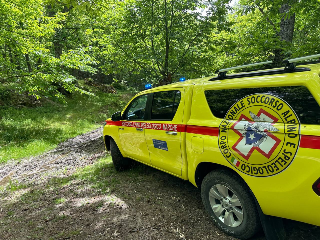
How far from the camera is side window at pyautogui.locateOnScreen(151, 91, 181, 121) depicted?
3.43 m

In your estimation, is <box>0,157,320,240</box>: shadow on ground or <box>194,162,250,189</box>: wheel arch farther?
<box>0,157,320,240</box>: shadow on ground

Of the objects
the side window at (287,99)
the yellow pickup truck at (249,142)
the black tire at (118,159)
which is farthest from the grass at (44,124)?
the side window at (287,99)

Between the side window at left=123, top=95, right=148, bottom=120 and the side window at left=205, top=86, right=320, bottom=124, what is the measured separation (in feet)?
5.64

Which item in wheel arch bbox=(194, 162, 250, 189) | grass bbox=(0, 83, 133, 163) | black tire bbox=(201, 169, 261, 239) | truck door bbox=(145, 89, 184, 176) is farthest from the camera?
grass bbox=(0, 83, 133, 163)

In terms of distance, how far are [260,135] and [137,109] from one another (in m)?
2.65

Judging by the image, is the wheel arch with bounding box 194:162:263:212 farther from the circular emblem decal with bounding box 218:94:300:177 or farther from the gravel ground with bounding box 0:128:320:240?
the gravel ground with bounding box 0:128:320:240

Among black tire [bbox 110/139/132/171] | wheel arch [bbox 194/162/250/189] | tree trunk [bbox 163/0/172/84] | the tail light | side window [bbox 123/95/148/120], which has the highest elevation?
tree trunk [bbox 163/0/172/84]

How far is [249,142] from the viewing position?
7.62 feet

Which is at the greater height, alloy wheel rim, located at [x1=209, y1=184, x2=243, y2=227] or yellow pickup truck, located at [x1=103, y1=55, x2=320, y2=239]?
yellow pickup truck, located at [x1=103, y1=55, x2=320, y2=239]

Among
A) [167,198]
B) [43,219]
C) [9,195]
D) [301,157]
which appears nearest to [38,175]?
[9,195]

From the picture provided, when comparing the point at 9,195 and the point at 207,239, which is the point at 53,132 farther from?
the point at 207,239

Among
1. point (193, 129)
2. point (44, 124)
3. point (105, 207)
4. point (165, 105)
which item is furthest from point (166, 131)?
point (44, 124)

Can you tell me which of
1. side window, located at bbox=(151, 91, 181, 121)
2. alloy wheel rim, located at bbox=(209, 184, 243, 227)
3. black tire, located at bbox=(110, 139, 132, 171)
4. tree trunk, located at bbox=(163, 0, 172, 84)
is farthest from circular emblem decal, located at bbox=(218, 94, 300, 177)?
tree trunk, located at bbox=(163, 0, 172, 84)

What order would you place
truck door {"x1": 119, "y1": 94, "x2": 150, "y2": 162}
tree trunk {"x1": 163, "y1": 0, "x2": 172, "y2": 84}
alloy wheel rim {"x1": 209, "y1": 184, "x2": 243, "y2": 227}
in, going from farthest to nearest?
tree trunk {"x1": 163, "y1": 0, "x2": 172, "y2": 84} < truck door {"x1": 119, "y1": 94, "x2": 150, "y2": 162} < alloy wheel rim {"x1": 209, "y1": 184, "x2": 243, "y2": 227}
